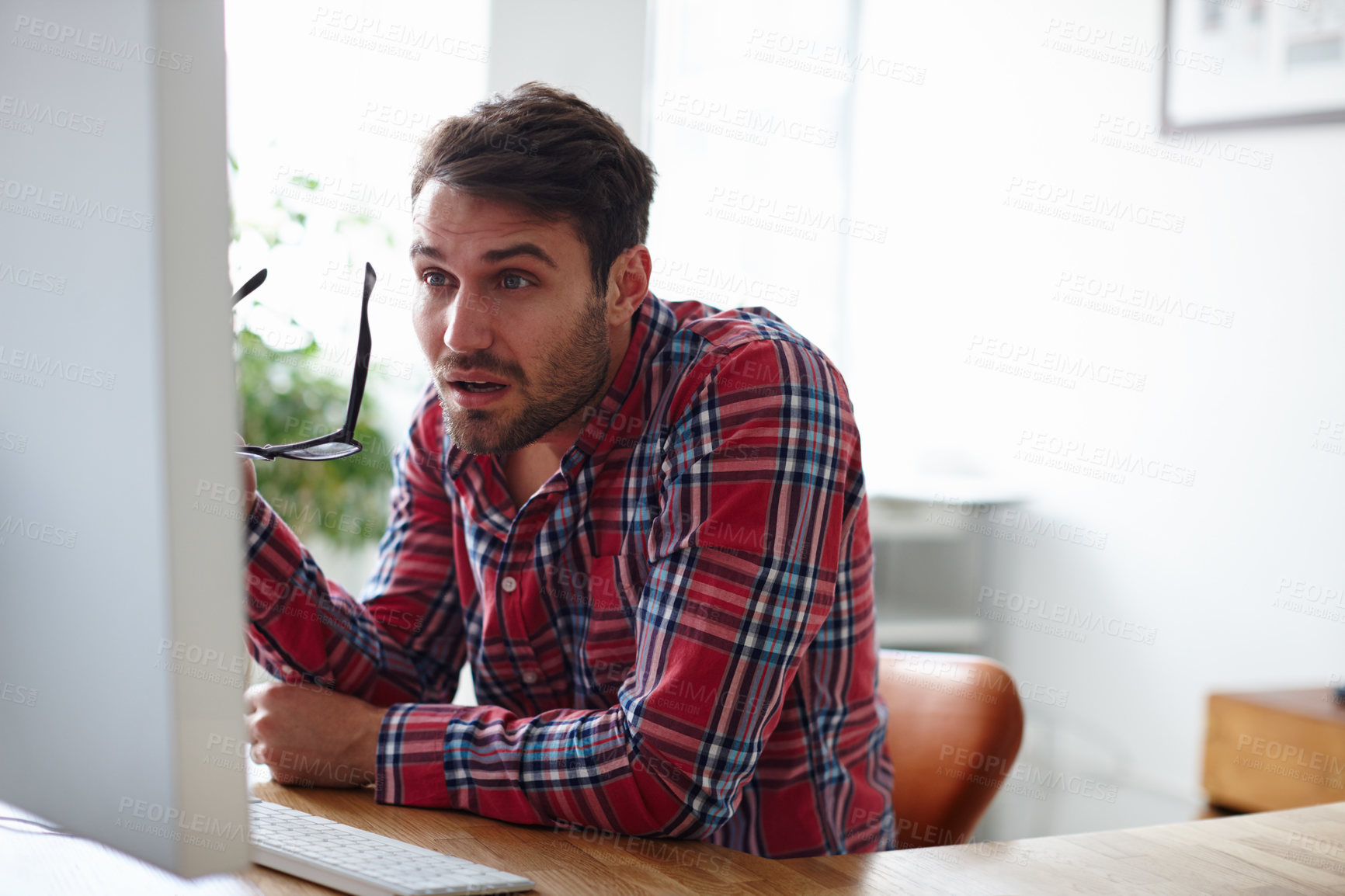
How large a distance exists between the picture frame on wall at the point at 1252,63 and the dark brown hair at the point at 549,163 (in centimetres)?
169

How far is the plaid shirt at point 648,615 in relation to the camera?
95cm

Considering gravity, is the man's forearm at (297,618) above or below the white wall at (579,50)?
below

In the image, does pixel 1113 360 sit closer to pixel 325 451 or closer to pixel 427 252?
pixel 427 252

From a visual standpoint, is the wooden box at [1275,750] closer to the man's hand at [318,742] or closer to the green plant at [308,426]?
the man's hand at [318,742]

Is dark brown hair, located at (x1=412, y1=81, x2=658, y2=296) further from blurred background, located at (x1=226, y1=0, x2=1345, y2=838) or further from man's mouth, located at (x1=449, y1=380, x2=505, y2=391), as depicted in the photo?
blurred background, located at (x1=226, y1=0, x2=1345, y2=838)

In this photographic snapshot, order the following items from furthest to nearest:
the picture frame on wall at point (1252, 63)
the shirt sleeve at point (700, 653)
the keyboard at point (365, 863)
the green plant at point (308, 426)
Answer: the green plant at point (308, 426) < the picture frame on wall at point (1252, 63) < the shirt sleeve at point (700, 653) < the keyboard at point (365, 863)

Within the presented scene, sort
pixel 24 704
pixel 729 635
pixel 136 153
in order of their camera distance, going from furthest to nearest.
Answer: pixel 729 635 → pixel 24 704 → pixel 136 153

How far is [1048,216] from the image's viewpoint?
275 centimetres

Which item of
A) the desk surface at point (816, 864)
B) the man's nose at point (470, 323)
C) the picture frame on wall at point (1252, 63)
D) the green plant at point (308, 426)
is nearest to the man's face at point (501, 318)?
the man's nose at point (470, 323)

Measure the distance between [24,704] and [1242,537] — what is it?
2.31 m

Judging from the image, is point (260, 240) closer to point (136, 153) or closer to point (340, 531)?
point (340, 531)

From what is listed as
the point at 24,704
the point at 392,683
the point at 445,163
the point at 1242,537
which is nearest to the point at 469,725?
the point at 392,683

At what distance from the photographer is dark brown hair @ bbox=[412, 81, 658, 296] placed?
1.12 m

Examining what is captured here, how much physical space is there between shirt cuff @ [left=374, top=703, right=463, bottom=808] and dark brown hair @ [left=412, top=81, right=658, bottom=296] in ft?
1.56
